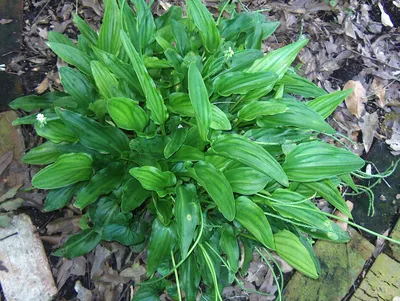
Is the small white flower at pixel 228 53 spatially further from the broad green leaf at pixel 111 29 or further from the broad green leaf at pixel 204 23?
the broad green leaf at pixel 111 29

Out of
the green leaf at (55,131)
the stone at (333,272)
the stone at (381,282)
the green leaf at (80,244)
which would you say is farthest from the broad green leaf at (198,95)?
the stone at (381,282)

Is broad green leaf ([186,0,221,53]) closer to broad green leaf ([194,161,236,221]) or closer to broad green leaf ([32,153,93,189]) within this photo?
broad green leaf ([194,161,236,221])

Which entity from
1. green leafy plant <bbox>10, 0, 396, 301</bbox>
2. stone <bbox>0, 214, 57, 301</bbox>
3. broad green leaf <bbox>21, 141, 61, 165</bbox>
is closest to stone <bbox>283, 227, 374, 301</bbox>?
green leafy plant <bbox>10, 0, 396, 301</bbox>

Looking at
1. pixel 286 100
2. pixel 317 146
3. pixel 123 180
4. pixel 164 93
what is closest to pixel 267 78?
pixel 286 100

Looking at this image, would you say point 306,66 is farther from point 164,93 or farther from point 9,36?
point 9,36

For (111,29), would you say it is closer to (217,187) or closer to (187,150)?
(187,150)
